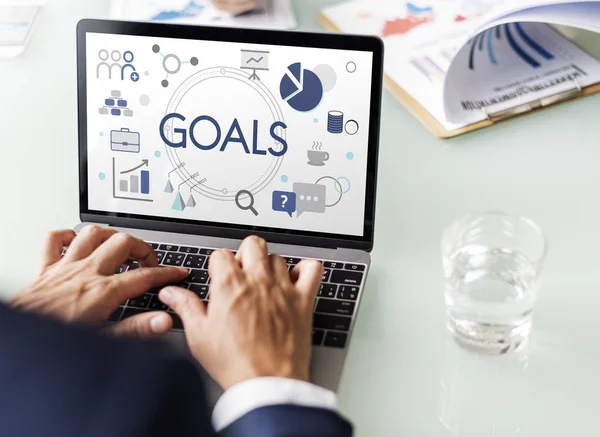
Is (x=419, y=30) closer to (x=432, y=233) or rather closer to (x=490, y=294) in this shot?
(x=432, y=233)

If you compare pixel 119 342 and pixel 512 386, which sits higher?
pixel 119 342

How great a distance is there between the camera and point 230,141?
109 cm

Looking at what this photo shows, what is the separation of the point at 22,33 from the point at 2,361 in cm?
108

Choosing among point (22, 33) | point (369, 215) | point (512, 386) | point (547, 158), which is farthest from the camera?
point (22, 33)

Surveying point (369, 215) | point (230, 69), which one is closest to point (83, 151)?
point (230, 69)

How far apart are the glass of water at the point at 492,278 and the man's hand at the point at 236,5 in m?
0.59

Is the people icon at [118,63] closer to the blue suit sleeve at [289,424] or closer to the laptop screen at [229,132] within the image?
the laptop screen at [229,132]

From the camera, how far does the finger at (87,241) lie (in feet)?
3.36

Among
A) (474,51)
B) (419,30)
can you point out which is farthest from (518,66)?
(419,30)

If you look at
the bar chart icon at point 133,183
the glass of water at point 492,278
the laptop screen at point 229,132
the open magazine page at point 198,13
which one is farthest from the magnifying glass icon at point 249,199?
the open magazine page at point 198,13

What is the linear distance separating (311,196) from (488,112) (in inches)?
12.8

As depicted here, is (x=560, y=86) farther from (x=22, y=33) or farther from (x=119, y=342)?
(x=119, y=342)

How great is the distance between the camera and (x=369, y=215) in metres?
1.07

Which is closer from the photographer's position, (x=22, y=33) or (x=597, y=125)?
(x=597, y=125)
